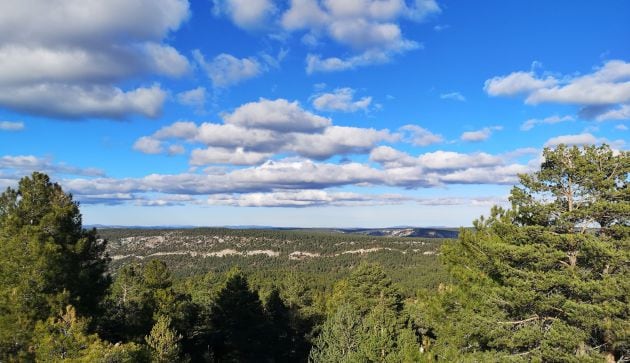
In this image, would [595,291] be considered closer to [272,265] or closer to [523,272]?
[523,272]

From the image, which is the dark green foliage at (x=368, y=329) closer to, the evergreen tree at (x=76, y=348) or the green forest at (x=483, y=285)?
the green forest at (x=483, y=285)

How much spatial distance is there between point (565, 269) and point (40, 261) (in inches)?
887

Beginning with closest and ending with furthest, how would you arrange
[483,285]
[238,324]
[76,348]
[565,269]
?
[76,348], [565,269], [483,285], [238,324]

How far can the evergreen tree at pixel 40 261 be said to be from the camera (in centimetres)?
1873

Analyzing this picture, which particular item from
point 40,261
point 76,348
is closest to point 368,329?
point 76,348

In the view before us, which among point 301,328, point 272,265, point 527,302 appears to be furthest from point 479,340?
point 272,265

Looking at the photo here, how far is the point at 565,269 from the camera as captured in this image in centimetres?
1833

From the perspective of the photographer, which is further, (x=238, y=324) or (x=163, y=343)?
(x=238, y=324)

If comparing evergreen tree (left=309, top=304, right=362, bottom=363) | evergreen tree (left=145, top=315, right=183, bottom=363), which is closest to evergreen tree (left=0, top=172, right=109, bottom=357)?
evergreen tree (left=145, top=315, right=183, bottom=363)

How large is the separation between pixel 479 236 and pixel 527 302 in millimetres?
7724

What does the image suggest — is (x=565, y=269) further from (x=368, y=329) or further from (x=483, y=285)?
(x=368, y=329)

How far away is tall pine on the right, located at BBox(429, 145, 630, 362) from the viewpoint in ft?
56.1

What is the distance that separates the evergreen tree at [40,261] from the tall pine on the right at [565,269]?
60.3ft

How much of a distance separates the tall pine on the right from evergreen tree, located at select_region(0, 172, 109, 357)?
1837 centimetres
